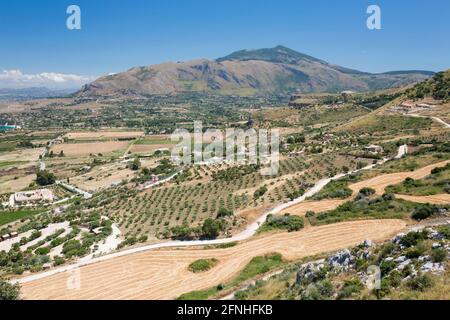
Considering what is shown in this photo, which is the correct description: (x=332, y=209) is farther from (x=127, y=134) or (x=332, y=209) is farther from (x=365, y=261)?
(x=127, y=134)

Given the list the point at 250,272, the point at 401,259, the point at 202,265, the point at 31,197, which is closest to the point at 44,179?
the point at 31,197

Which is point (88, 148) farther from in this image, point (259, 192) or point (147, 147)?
point (259, 192)

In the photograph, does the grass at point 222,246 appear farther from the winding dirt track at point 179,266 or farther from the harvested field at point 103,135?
the harvested field at point 103,135

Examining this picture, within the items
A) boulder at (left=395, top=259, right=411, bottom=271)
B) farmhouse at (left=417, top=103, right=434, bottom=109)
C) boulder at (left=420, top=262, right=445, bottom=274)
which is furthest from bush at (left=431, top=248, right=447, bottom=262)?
farmhouse at (left=417, top=103, right=434, bottom=109)

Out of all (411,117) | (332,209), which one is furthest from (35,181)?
(411,117)

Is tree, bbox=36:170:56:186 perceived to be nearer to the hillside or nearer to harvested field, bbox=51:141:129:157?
harvested field, bbox=51:141:129:157
